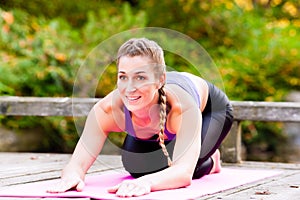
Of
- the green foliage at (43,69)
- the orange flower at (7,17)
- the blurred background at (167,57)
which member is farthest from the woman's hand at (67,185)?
the orange flower at (7,17)

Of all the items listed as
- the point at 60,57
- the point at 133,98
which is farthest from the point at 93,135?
the point at 60,57

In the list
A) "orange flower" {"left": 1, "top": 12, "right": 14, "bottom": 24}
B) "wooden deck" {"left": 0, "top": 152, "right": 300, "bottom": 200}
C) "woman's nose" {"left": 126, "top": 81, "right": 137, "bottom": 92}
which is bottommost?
"wooden deck" {"left": 0, "top": 152, "right": 300, "bottom": 200}

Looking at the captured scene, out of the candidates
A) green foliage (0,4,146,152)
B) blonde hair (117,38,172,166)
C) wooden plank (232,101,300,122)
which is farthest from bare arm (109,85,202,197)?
green foliage (0,4,146,152)

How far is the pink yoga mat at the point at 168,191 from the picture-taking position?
3.21m

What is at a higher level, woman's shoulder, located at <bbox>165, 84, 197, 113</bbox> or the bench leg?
woman's shoulder, located at <bbox>165, 84, 197, 113</bbox>

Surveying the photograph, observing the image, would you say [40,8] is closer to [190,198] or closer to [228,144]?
[228,144]

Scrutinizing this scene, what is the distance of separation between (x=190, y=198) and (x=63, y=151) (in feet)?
14.0

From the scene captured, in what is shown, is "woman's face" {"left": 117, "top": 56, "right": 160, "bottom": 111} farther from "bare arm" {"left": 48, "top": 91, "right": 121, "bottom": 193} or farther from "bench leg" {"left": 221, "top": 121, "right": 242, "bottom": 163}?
"bench leg" {"left": 221, "top": 121, "right": 242, "bottom": 163}

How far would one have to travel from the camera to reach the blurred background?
7.18m

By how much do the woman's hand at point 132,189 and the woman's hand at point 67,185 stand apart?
168 millimetres

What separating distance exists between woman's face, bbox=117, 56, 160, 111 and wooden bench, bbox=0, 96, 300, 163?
162cm

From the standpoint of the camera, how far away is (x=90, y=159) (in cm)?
361

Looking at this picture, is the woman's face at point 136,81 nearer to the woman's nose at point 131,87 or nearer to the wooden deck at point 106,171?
the woman's nose at point 131,87

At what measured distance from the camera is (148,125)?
3564 millimetres
